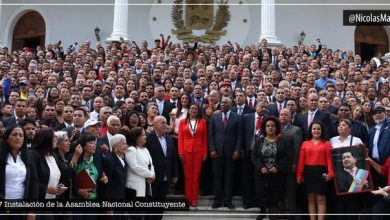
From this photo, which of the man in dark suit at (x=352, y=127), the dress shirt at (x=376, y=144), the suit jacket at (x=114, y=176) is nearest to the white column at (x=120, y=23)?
the man in dark suit at (x=352, y=127)

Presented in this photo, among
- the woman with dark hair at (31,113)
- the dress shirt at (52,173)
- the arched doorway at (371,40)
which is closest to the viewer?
the dress shirt at (52,173)

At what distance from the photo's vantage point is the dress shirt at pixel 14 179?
17.4ft

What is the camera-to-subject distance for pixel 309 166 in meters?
7.50

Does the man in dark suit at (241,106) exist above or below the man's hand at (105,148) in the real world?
above

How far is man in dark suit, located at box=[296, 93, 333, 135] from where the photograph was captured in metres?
8.17

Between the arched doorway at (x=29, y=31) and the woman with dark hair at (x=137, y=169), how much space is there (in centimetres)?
1845

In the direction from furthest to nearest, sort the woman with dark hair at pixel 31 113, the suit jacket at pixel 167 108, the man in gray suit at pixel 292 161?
the suit jacket at pixel 167 108 → the woman with dark hair at pixel 31 113 → the man in gray suit at pixel 292 161

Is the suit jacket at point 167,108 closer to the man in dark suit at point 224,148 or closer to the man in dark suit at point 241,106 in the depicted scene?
the man in dark suit at point 224,148

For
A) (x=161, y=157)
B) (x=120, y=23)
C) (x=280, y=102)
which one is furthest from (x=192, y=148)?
(x=120, y=23)

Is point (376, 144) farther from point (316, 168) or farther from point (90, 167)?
point (90, 167)

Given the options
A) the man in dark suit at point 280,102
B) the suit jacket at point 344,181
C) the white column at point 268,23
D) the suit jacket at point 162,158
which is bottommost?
the suit jacket at point 344,181

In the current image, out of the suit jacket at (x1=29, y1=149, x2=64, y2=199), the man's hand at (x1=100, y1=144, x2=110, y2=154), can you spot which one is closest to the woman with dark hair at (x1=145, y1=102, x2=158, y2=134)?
the man's hand at (x1=100, y1=144, x2=110, y2=154)

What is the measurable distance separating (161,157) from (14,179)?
116 inches

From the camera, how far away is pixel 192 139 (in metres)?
8.41
